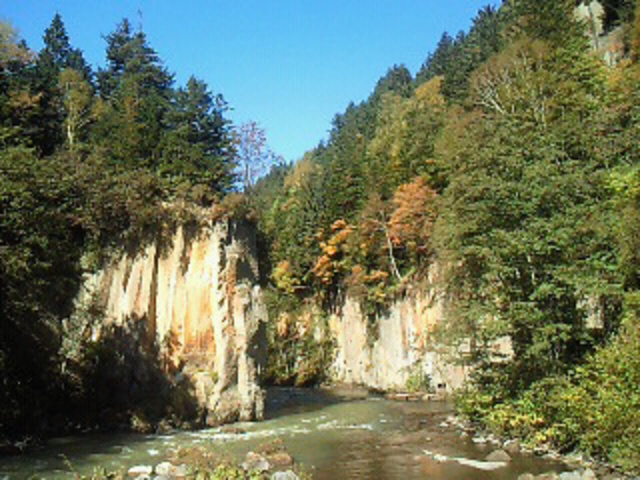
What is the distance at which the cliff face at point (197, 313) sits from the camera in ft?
73.6

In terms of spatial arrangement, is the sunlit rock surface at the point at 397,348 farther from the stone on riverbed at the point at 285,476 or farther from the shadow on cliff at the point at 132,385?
the stone on riverbed at the point at 285,476

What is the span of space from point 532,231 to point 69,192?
55.6ft

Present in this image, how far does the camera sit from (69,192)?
22766 mm

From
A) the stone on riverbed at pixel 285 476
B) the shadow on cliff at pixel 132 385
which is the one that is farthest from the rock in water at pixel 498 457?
the shadow on cliff at pixel 132 385

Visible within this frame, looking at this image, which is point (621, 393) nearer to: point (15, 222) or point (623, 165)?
point (623, 165)

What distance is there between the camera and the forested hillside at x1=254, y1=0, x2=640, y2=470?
15047 mm

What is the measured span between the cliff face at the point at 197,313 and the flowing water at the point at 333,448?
182 cm

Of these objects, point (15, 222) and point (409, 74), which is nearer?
point (15, 222)

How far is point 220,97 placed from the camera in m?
34.2

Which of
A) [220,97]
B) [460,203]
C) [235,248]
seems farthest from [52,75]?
[460,203]

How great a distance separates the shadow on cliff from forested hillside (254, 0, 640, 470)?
1030 cm

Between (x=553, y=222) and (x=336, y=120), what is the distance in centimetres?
7855

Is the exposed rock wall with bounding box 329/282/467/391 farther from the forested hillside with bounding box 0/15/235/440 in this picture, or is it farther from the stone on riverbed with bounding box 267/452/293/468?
the stone on riverbed with bounding box 267/452/293/468

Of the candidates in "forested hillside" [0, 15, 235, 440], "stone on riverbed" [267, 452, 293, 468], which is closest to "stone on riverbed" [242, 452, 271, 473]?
"stone on riverbed" [267, 452, 293, 468]
